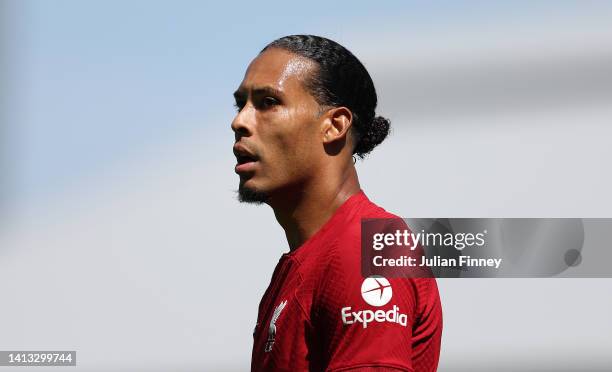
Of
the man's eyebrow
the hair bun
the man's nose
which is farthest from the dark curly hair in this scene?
the man's nose

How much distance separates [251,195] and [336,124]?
1.35 feet

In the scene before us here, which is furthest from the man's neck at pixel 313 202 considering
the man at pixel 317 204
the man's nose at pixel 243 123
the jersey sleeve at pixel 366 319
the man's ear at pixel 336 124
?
the jersey sleeve at pixel 366 319

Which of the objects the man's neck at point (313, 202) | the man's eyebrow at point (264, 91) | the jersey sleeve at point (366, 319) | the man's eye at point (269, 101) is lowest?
the jersey sleeve at point (366, 319)

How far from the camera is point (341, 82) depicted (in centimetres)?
362

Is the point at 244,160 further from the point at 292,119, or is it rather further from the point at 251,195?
the point at 292,119

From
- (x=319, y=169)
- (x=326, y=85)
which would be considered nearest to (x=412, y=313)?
(x=319, y=169)

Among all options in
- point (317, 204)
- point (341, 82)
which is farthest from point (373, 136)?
point (317, 204)

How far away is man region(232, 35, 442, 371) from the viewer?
2.97 metres

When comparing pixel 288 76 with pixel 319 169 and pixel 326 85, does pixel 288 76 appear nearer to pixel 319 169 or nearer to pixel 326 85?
pixel 326 85

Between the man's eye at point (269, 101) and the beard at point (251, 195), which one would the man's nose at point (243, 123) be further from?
the beard at point (251, 195)

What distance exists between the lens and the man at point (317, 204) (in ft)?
9.75

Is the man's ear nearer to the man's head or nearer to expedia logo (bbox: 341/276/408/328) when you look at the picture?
the man's head

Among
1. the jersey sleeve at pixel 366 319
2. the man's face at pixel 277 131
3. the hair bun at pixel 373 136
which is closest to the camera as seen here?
the jersey sleeve at pixel 366 319

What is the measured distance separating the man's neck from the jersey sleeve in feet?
1.25
